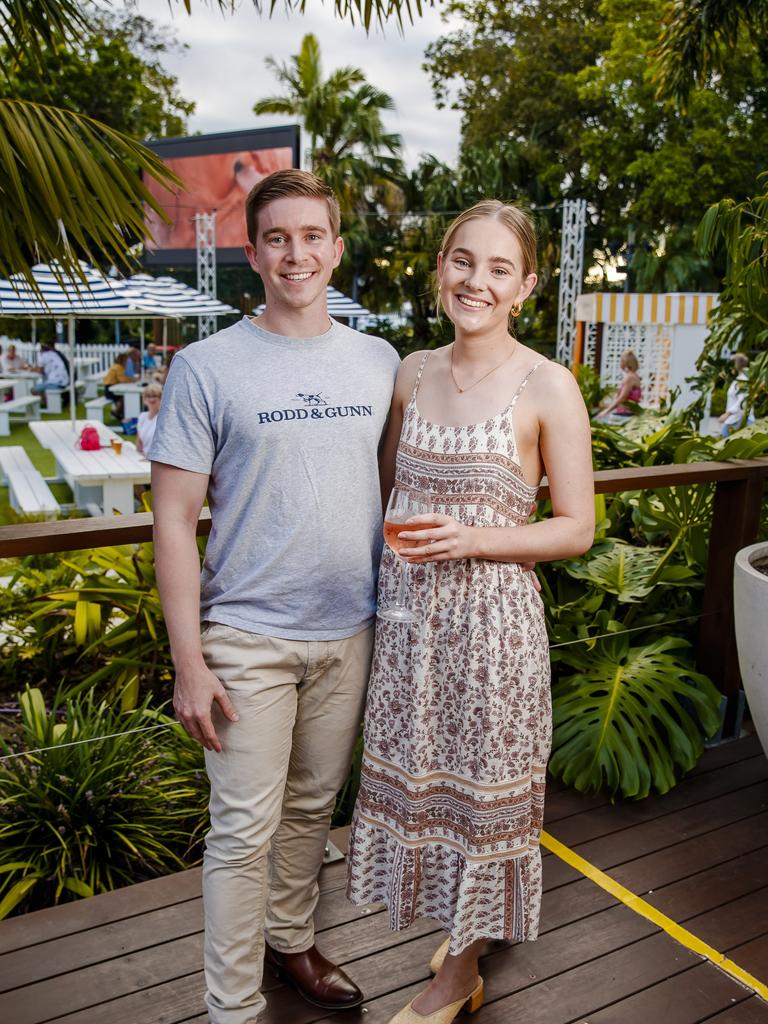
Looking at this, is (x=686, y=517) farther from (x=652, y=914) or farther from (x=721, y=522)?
(x=652, y=914)

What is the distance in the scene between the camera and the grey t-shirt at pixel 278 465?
175 cm

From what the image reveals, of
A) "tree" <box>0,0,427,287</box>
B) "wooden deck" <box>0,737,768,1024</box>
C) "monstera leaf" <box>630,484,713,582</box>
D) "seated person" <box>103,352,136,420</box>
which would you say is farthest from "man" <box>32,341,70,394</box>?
"wooden deck" <box>0,737,768,1024</box>

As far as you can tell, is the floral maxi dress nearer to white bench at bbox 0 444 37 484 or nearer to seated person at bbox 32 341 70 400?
white bench at bbox 0 444 37 484

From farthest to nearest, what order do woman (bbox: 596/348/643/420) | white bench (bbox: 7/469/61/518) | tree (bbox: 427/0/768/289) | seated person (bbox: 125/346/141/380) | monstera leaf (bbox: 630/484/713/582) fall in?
tree (bbox: 427/0/768/289), seated person (bbox: 125/346/141/380), woman (bbox: 596/348/643/420), white bench (bbox: 7/469/61/518), monstera leaf (bbox: 630/484/713/582)

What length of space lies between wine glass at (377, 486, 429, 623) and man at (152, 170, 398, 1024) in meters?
0.09

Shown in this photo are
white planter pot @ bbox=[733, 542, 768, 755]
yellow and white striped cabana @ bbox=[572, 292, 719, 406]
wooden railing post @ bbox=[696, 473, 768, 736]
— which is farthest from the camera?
yellow and white striped cabana @ bbox=[572, 292, 719, 406]

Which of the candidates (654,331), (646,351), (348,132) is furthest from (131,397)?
(348,132)

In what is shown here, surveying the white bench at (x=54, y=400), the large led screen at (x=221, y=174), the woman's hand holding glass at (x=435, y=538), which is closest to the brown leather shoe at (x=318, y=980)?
the woman's hand holding glass at (x=435, y=538)

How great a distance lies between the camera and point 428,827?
78.9 inches

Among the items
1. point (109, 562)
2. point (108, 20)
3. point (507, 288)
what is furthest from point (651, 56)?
point (108, 20)

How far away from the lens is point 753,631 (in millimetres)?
2822

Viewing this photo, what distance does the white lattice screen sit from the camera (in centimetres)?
1952

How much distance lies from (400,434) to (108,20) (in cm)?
3064

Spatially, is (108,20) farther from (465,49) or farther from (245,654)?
(245,654)
